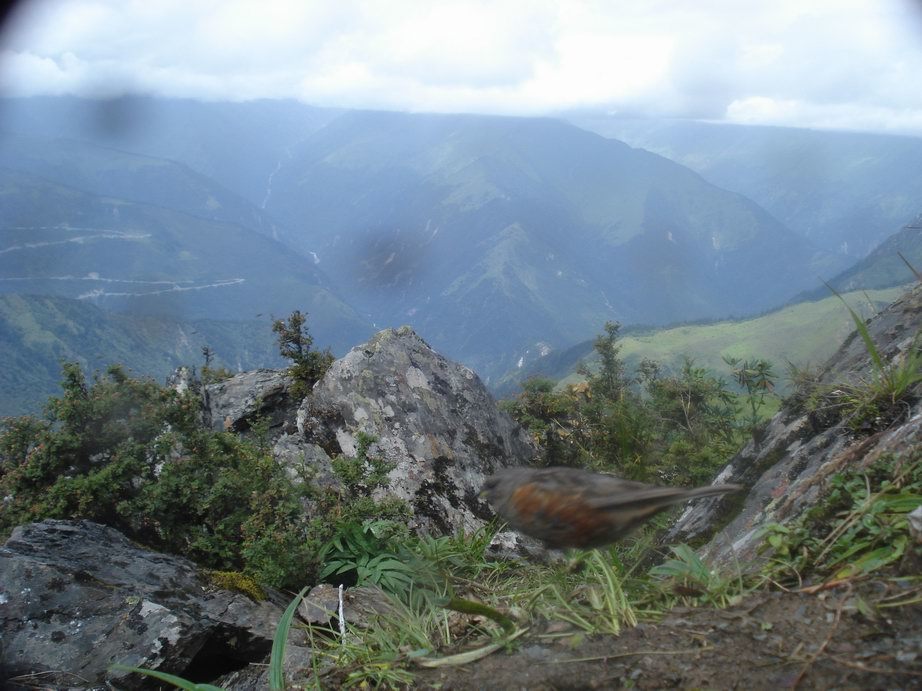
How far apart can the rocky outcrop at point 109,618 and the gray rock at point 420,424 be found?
4.12 m

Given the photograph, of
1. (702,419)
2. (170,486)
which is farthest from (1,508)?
(702,419)

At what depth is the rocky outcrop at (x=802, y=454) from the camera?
443 cm

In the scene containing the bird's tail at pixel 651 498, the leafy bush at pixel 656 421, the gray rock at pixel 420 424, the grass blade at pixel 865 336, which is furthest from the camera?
the leafy bush at pixel 656 421

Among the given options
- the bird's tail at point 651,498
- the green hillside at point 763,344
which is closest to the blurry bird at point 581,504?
the bird's tail at point 651,498

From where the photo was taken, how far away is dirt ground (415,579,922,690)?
269cm

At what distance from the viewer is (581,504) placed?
11.4 ft

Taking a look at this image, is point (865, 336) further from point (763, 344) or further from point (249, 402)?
point (763, 344)

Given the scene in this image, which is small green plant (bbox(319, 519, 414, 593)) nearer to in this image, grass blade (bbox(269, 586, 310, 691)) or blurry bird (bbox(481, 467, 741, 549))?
grass blade (bbox(269, 586, 310, 691))

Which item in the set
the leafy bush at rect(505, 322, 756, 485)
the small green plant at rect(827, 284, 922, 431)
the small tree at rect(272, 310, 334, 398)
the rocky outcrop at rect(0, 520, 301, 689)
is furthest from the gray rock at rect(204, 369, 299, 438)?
the small green plant at rect(827, 284, 922, 431)

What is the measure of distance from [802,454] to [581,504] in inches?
146

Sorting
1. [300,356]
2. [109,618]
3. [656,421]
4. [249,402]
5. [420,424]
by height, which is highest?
[300,356]

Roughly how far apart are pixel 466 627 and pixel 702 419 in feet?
87.0

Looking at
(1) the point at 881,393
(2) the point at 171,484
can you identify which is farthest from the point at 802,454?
(2) the point at 171,484

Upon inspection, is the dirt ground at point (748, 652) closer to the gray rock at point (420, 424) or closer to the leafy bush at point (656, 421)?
the gray rock at point (420, 424)
